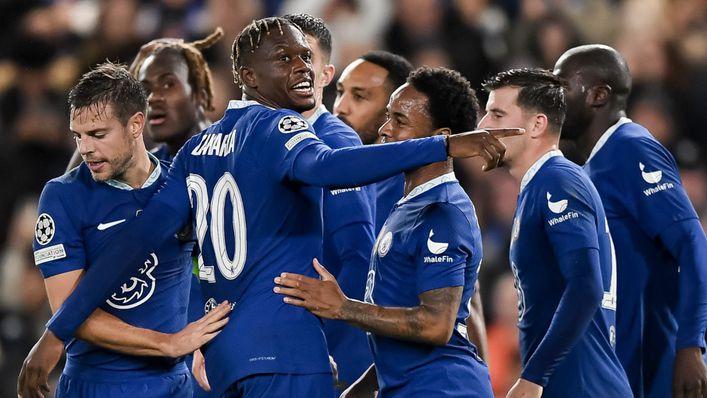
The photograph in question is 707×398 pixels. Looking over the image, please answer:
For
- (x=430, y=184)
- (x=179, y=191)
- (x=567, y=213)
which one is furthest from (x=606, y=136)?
(x=179, y=191)

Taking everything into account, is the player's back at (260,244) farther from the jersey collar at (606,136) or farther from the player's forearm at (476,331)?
the player's forearm at (476,331)

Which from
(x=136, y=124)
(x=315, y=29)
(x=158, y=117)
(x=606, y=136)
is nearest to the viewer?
(x=136, y=124)

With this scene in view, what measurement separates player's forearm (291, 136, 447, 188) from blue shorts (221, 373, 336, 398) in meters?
0.69

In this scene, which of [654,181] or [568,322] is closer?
[568,322]

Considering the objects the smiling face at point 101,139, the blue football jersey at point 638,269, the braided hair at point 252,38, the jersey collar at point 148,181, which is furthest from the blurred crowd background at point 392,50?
the braided hair at point 252,38

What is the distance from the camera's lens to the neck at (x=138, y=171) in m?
4.63

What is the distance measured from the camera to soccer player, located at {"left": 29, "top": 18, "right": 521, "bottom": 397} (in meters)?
3.83

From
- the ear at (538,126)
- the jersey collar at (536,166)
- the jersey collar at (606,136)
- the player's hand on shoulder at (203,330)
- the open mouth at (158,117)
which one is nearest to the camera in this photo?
the player's hand on shoulder at (203,330)

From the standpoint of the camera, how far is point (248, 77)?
14.0ft

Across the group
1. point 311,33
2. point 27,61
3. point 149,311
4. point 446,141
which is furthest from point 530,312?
point 27,61

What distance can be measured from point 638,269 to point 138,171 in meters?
2.21

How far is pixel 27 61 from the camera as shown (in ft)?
34.3

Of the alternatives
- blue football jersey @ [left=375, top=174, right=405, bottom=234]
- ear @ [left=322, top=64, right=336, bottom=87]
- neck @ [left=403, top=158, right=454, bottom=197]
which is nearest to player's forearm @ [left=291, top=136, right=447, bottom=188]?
neck @ [left=403, top=158, right=454, bottom=197]

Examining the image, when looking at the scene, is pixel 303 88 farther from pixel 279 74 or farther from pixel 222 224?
pixel 222 224
